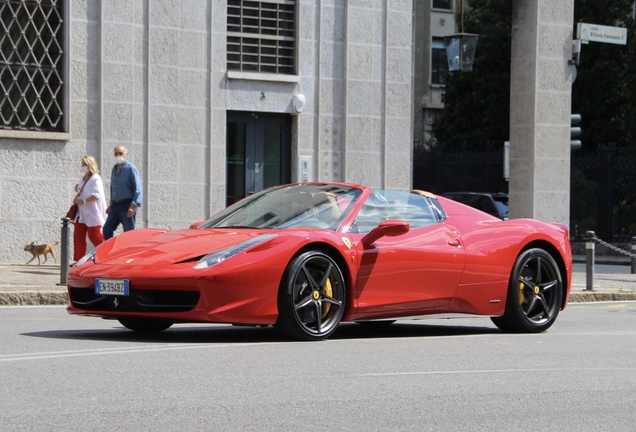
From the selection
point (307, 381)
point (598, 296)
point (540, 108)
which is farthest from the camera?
point (540, 108)

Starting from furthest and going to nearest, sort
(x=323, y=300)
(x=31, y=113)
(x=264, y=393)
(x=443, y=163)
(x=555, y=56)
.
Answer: (x=443, y=163)
(x=555, y=56)
(x=31, y=113)
(x=323, y=300)
(x=264, y=393)

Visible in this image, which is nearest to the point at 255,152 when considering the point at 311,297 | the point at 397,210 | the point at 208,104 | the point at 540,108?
the point at 208,104

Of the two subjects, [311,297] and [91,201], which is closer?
[311,297]

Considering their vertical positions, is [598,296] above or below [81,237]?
below

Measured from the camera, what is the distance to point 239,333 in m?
9.91

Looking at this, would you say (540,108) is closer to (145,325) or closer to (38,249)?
(38,249)

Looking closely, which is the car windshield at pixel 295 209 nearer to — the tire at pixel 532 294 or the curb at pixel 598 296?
the tire at pixel 532 294

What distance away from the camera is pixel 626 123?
3991 centimetres

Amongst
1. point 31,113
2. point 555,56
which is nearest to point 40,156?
point 31,113

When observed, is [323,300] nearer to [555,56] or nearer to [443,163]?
[555,56]

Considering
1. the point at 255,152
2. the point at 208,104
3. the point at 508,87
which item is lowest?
the point at 255,152

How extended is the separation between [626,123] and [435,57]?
1831 cm

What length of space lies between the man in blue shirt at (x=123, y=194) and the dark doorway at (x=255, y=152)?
413 cm

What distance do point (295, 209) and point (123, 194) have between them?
687cm
